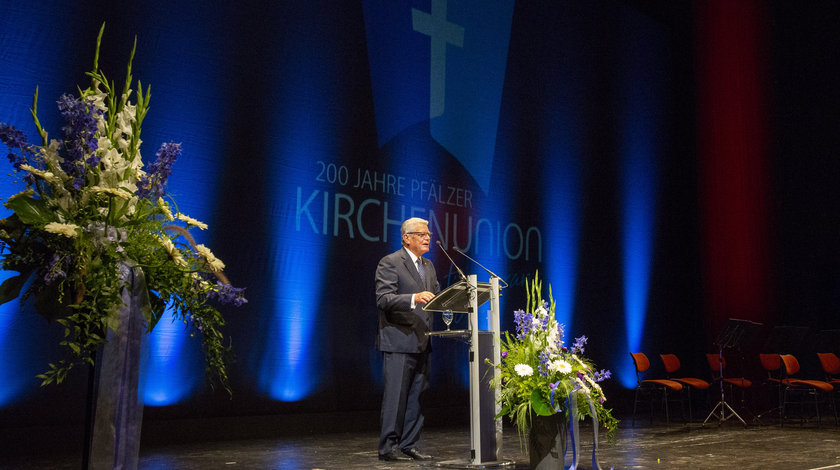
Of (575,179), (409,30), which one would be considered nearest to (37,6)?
(409,30)

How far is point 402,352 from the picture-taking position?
14.7ft

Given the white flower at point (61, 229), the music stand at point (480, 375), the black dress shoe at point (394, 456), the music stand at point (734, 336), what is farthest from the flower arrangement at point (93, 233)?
the music stand at point (734, 336)

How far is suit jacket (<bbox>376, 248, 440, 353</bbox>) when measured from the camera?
14.7ft

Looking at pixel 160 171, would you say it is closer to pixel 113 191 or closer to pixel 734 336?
pixel 113 191

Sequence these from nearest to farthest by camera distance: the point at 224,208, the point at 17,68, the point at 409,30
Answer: the point at 17,68 < the point at 224,208 < the point at 409,30

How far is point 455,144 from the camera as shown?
24.7 ft

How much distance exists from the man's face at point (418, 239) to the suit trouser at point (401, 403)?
62 cm

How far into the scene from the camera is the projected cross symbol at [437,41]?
7.31 m

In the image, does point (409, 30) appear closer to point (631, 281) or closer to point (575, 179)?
point (575, 179)

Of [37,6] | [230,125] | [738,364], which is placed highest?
[37,6]

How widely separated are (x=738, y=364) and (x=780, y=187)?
2.27 metres

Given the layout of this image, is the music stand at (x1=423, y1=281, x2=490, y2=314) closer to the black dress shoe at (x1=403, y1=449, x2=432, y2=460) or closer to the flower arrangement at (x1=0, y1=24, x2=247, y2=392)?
the black dress shoe at (x1=403, y1=449, x2=432, y2=460)

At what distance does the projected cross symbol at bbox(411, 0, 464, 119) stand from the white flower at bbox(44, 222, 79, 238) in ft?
18.5

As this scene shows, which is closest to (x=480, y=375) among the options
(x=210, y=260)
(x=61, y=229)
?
(x=210, y=260)
